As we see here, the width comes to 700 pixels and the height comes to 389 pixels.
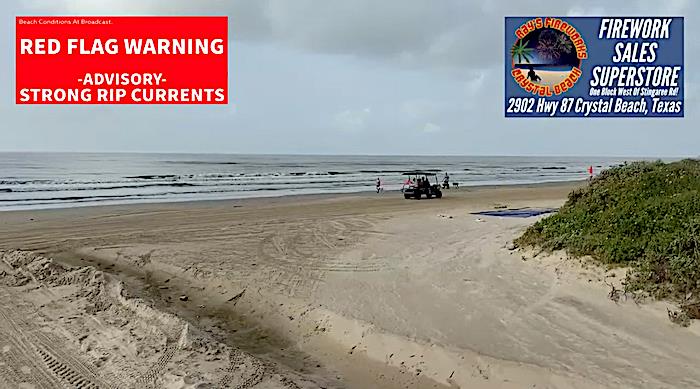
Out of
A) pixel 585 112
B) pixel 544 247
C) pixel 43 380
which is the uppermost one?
pixel 585 112

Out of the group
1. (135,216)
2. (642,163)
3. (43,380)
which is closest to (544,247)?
(642,163)


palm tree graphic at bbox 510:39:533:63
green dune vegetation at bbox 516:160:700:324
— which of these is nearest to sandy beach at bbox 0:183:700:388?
green dune vegetation at bbox 516:160:700:324

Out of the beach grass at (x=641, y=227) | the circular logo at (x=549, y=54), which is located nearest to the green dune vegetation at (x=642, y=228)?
the beach grass at (x=641, y=227)

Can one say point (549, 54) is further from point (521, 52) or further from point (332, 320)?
point (332, 320)

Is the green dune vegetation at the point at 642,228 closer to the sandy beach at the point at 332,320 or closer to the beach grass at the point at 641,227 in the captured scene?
the beach grass at the point at 641,227

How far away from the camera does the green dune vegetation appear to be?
686cm

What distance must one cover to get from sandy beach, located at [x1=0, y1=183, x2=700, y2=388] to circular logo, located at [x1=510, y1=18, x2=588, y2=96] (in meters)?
4.62

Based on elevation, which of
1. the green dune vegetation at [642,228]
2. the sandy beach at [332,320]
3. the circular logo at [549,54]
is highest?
the circular logo at [549,54]

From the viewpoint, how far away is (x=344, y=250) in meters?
11.7

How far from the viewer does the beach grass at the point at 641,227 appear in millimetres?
6953

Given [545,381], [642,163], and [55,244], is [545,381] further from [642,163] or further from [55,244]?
[55,244]

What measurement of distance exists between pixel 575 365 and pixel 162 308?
18.9 feet

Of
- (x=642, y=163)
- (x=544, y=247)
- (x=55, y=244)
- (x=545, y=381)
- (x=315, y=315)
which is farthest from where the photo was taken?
(x=55, y=244)

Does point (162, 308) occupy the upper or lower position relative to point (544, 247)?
lower
